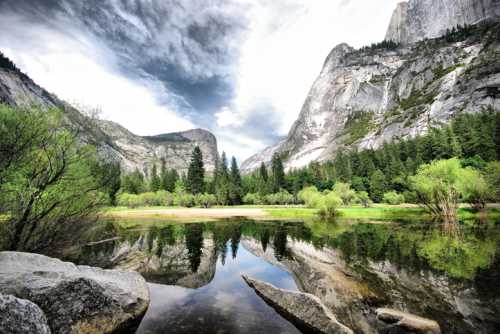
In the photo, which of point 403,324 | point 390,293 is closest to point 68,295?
point 403,324

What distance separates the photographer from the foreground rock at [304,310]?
24.9 feet

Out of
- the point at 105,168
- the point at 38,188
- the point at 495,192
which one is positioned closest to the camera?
the point at 38,188

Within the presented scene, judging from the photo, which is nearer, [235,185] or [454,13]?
[235,185]

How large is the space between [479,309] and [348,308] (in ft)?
17.1

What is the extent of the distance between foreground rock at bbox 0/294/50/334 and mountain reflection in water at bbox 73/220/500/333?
3939 mm

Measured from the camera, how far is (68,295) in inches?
274

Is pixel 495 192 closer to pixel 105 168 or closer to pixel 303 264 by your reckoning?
pixel 303 264

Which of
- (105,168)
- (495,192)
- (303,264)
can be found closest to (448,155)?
(495,192)

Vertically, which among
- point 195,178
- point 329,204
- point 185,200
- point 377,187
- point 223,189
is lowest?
point 329,204

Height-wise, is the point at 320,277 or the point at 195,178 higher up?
the point at 195,178

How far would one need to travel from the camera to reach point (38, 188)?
1095 cm

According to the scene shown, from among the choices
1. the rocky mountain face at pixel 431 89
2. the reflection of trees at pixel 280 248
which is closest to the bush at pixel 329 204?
the reflection of trees at pixel 280 248

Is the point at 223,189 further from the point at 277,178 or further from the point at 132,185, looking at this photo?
the point at 132,185

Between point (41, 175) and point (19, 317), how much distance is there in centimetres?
915
